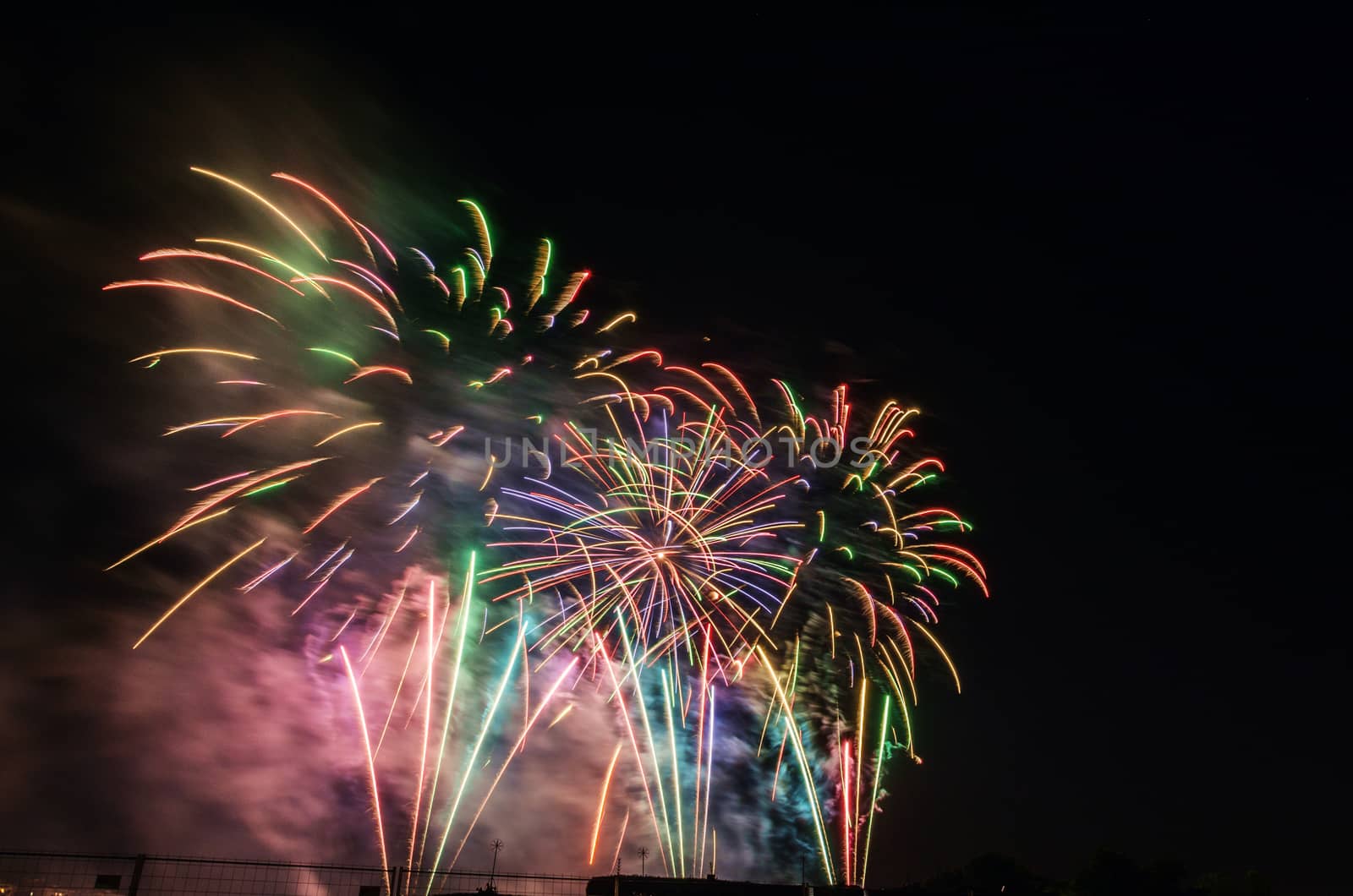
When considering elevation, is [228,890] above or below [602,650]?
below

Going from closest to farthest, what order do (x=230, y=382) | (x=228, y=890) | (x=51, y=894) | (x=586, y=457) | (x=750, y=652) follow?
(x=51, y=894)
(x=228, y=890)
(x=230, y=382)
(x=586, y=457)
(x=750, y=652)

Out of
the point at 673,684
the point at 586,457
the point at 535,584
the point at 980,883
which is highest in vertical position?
the point at 586,457

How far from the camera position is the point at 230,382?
1803 cm

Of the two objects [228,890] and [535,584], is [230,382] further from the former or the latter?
[228,890]

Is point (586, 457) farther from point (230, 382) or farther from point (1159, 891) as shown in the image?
point (1159, 891)

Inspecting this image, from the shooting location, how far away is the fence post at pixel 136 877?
386 inches

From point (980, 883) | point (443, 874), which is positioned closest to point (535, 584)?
point (443, 874)

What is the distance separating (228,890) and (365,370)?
33.5 feet

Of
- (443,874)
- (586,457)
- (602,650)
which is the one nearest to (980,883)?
(602,650)

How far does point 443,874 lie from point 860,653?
41.3ft

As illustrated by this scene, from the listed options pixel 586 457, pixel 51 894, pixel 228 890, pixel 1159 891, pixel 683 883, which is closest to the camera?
pixel 51 894

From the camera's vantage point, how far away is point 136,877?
9867 millimetres

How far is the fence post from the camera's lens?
9.80m

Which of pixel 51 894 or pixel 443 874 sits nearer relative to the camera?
pixel 51 894
